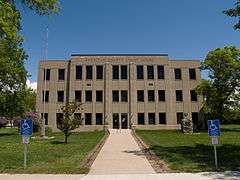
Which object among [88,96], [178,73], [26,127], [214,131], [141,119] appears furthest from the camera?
[178,73]

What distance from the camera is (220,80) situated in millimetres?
47250

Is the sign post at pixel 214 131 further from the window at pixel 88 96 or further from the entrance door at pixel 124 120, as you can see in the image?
the window at pixel 88 96

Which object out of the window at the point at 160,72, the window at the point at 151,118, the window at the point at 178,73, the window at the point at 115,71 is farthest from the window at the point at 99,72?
the window at the point at 178,73

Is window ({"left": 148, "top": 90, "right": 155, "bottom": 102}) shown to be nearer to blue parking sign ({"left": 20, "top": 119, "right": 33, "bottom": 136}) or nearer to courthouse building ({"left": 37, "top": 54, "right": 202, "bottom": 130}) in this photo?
courthouse building ({"left": 37, "top": 54, "right": 202, "bottom": 130})

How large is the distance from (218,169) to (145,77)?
41471 mm

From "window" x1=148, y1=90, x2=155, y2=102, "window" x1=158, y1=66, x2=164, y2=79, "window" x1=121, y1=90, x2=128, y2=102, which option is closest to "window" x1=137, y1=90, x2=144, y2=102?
"window" x1=148, y1=90, x2=155, y2=102

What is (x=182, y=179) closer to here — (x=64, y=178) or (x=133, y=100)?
(x=64, y=178)

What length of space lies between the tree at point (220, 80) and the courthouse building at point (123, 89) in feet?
20.6

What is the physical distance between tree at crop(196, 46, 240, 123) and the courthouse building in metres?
6.29

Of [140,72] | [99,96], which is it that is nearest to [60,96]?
[99,96]

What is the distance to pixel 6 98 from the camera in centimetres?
4509

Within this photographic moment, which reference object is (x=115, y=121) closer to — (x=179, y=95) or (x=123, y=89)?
(x=123, y=89)

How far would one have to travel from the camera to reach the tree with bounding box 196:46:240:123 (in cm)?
4616

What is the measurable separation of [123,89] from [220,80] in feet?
46.8
